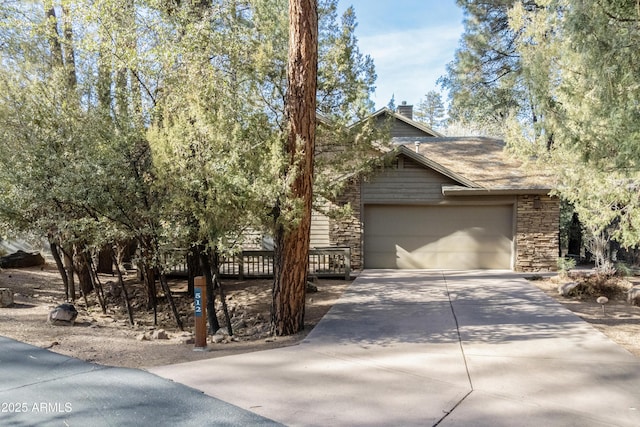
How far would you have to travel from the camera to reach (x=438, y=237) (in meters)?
13.5

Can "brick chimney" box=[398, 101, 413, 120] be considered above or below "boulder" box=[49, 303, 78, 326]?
above

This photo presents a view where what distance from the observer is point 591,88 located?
6316 mm

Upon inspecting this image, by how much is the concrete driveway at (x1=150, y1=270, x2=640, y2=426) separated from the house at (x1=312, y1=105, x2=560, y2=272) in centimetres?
547

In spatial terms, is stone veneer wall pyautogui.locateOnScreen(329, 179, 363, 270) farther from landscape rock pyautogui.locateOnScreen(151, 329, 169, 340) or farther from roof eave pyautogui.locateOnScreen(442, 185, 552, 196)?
landscape rock pyautogui.locateOnScreen(151, 329, 169, 340)

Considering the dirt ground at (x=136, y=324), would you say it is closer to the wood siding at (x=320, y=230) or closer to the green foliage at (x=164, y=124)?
the green foliage at (x=164, y=124)

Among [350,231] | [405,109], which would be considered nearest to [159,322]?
[350,231]

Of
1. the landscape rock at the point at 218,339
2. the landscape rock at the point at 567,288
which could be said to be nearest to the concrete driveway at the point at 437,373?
Answer: the landscape rock at the point at 218,339

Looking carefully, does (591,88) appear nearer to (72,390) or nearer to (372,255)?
(72,390)

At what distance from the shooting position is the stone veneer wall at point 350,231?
1329 cm

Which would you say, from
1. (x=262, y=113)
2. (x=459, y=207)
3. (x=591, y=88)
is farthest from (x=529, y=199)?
(x=262, y=113)

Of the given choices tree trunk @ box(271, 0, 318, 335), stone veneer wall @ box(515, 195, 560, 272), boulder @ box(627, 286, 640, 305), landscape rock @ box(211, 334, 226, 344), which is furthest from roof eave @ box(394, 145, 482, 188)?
landscape rock @ box(211, 334, 226, 344)

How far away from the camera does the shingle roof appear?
501 inches

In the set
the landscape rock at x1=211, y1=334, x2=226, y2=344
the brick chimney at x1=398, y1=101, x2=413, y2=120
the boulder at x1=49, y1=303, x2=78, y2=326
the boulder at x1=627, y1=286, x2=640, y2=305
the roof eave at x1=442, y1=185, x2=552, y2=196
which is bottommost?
the landscape rock at x1=211, y1=334, x2=226, y2=344

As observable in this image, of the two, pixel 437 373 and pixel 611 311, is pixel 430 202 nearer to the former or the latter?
pixel 611 311
